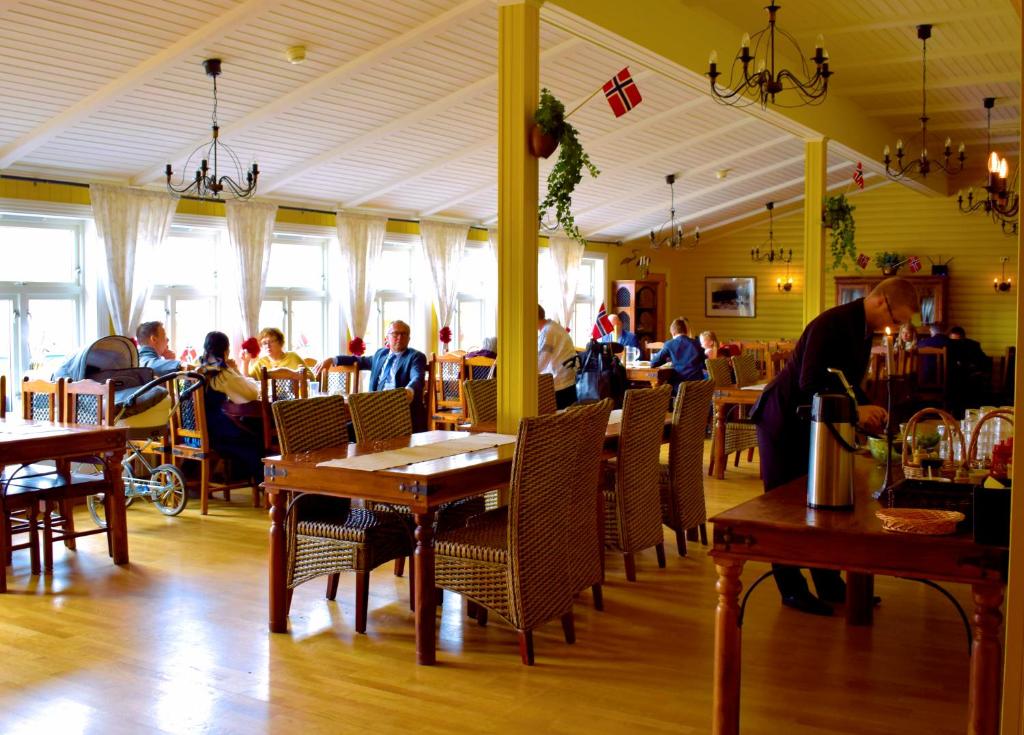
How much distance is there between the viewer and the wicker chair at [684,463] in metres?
5.42

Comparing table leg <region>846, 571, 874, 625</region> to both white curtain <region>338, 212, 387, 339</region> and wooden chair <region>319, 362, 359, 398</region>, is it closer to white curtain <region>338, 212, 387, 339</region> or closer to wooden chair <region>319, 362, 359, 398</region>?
wooden chair <region>319, 362, 359, 398</region>

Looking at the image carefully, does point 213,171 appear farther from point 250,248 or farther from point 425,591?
point 425,591

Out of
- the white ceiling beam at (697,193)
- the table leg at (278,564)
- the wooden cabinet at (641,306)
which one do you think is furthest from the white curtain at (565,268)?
the table leg at (278,564)

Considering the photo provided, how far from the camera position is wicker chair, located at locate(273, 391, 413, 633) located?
4207 mm

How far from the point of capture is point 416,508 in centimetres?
379

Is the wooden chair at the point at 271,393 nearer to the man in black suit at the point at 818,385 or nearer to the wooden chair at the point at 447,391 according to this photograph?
the wooden chair at the point at 447,391

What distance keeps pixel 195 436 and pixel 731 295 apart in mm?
11853

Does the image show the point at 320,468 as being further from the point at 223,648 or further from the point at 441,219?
the point at 441,219

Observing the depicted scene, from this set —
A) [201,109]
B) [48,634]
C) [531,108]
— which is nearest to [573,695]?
[48,634]

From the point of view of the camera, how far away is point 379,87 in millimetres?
7965

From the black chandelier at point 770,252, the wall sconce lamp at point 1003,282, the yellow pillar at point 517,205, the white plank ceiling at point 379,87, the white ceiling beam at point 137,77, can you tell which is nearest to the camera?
the yellow pillar at point 517,205

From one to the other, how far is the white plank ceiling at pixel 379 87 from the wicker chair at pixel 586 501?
8.13 feet

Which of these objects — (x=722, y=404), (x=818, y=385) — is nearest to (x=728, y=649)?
(x=818, y=385)

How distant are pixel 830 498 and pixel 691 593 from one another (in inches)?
77.9
